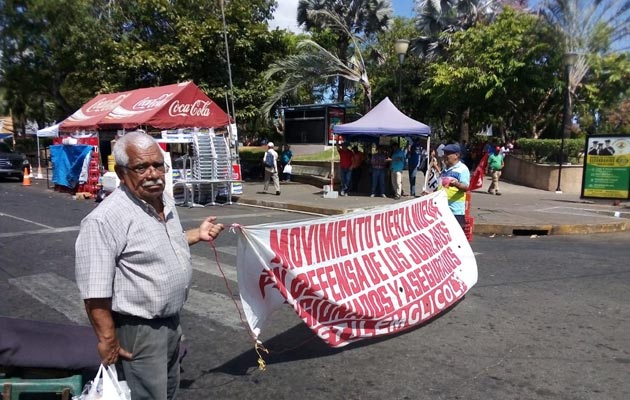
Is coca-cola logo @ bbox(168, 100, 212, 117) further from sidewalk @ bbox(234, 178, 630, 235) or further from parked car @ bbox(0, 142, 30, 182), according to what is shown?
parked car @ bbox(0, 142, 30, 182)

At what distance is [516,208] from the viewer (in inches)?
543

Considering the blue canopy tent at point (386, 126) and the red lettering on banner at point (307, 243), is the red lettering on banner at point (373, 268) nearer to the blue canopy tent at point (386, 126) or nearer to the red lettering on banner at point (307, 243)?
the red lettering on banner at point (307, 243)

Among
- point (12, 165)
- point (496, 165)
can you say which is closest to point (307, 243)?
point (496, 165)

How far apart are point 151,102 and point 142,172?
1430 cm

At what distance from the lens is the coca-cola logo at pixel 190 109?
49.6 ft

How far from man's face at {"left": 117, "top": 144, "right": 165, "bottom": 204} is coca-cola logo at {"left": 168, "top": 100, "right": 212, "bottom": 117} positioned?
13260 mm

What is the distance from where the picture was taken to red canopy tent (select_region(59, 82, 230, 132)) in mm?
14930

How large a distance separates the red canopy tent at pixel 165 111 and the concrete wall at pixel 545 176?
11.8m

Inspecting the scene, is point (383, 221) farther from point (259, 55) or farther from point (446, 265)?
point (259, 55)

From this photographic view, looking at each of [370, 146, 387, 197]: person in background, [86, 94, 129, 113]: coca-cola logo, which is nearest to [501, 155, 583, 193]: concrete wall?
[370, 146, 387, 197]: person in background

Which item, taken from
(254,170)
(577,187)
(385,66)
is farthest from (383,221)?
(385,66)

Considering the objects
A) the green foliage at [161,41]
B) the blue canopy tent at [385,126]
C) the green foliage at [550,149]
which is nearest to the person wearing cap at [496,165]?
the blue canopy tent at [385,126]

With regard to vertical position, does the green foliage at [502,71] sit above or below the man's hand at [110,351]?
above

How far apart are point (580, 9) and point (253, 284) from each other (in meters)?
23.7
